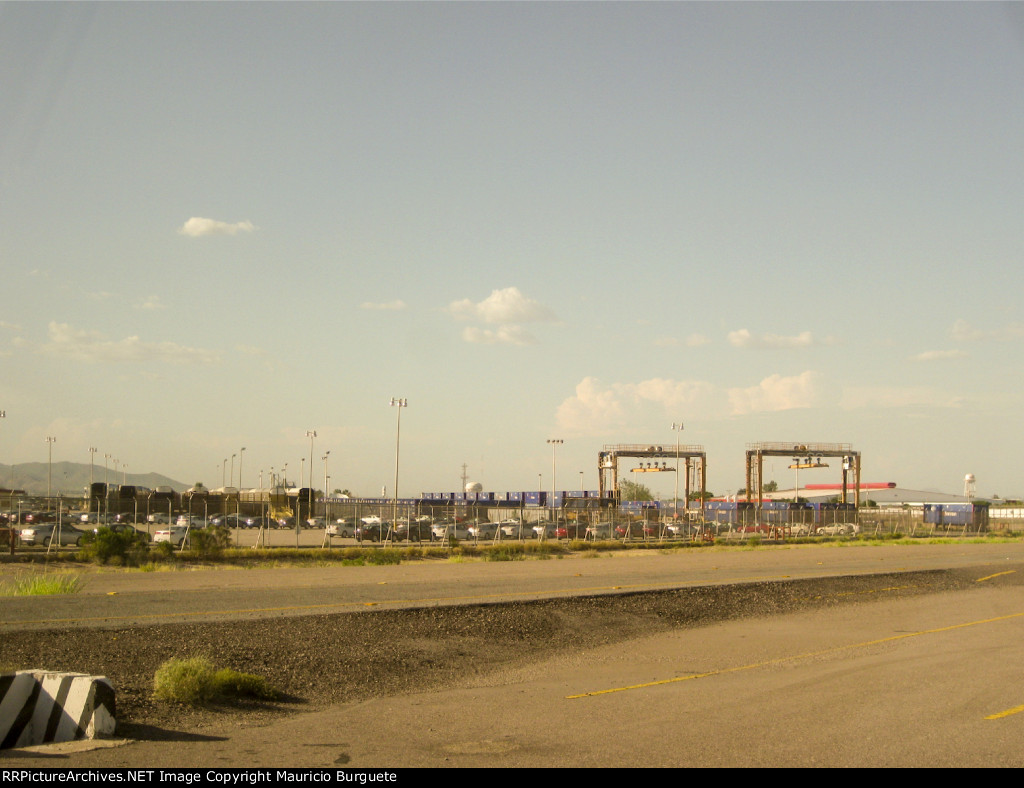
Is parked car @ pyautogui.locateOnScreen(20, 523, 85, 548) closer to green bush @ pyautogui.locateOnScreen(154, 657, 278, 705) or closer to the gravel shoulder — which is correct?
the gravel shoulder

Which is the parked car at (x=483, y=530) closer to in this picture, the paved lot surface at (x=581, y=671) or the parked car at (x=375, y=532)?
the parked car at (x=375, y=532)

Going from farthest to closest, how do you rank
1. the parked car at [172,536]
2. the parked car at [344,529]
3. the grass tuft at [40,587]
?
the parked car at [344,529] → the parked car at [172,536] → the grass tuft at [40,587]

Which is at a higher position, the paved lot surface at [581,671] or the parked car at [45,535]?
the paved lot surface at [581,671]

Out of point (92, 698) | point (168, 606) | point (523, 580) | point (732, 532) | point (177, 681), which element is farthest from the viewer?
point (732, 532)

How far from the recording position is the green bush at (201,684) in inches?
444

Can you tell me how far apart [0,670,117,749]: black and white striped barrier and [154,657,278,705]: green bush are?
2127 millimetres

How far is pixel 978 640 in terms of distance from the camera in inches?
699

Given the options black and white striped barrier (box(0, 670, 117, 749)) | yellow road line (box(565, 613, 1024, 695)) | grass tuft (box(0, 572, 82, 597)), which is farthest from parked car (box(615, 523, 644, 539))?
black and white striped barrier (box(0, 670, 117, 749))

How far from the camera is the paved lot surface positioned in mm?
9000

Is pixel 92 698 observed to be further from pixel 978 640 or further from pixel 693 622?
pixel 978 640

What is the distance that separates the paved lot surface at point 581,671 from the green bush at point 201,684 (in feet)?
1.16

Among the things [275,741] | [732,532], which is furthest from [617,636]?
[732,532]

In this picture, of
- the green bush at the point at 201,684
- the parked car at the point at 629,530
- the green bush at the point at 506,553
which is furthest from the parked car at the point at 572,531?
the green bush at the point at 201,684
